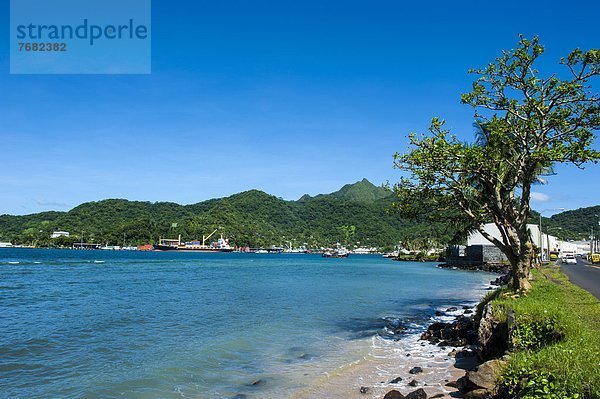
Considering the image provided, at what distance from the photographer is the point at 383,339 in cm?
1866

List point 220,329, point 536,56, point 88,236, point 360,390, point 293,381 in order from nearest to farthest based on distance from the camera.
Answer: point 360,390 → point 293,381 → point 536,56 → point 220,329 → point 88,236

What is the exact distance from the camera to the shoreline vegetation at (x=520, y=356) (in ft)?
20.4

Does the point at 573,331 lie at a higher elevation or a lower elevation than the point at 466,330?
higher

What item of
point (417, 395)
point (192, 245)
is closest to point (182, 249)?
point (192, 245)

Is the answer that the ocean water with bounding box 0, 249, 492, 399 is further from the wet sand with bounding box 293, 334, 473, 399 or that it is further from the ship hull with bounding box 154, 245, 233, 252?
the ship hull with bounding box 154, 245, 233, 252

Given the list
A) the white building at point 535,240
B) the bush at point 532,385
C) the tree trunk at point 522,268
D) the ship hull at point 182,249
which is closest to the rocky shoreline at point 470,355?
the bush at point 532,385

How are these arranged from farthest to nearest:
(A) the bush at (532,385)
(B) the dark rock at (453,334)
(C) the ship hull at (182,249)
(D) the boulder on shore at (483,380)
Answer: (C) the ship hull at (182,249), (B) the dark rock at (453,334), (D) the boulder on shore at (483,380), (A) the bush at (532,385)

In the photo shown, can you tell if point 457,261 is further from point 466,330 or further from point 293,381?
point 293,381

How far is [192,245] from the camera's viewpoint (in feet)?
609

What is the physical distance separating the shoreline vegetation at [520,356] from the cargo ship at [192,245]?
172892 mm

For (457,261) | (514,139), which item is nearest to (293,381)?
(514,139)

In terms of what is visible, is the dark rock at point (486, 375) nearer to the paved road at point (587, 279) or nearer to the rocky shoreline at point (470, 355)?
the rocky shoreline at point (470, 355)

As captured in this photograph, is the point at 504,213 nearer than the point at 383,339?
Yes

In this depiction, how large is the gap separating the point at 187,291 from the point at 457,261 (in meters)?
69.0
